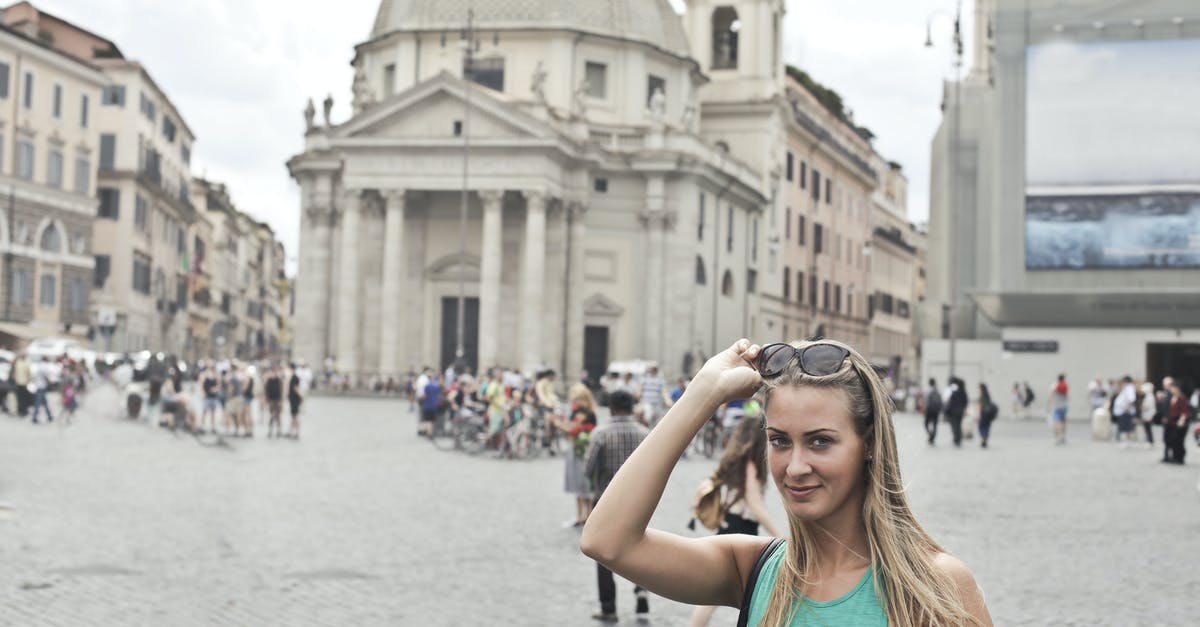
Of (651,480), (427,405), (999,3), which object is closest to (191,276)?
(999,3)

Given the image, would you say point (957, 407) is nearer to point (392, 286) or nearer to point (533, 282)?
point (533, 282)

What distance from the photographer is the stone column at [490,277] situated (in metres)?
55.9

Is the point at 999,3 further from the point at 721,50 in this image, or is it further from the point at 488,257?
the point at 721,50

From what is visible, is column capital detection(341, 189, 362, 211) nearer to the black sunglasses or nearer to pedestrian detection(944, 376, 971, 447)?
pedestrian detection(944, 376, 971, 447)

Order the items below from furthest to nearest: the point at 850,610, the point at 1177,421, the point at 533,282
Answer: the point at 533,282, the point at 1177,421, the point at 850,610

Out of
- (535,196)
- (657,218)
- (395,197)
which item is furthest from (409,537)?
(657,218)

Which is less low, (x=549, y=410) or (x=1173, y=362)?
(x=1173, y=362)

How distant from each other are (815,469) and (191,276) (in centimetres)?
9174

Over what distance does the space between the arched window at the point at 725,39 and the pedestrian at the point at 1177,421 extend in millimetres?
48042

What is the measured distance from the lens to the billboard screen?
4478 centimetres

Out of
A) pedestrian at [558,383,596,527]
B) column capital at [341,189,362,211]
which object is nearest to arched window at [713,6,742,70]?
column capital at [341,189,362,211]

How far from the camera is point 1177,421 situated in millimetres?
26859

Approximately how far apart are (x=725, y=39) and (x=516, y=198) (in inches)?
784

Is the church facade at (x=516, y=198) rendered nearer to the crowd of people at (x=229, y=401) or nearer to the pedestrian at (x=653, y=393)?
the crowd of people at (x=229, y=401)
